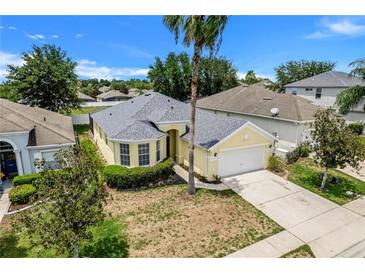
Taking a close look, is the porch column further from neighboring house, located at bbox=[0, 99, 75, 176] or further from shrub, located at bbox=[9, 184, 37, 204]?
shrub, located at bbox=[9, 184, 37, 204]

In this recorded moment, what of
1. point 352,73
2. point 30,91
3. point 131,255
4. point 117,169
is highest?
point 352,73

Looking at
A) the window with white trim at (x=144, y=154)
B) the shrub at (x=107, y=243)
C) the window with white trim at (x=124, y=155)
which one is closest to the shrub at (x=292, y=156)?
the window with white trim at (x=144, y=154)

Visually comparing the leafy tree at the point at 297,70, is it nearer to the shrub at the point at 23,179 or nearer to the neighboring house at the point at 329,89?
the neighboring house at the point at 329,89

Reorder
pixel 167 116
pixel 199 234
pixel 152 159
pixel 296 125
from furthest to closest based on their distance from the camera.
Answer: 1. pixel 296 125
2. pixel 167 116
3. pixel 152 159
4. pixel 199 234

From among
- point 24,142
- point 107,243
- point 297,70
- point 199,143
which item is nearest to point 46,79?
point 24,142

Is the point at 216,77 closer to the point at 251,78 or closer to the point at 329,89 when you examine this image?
the point at 329,89

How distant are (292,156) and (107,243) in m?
15.0

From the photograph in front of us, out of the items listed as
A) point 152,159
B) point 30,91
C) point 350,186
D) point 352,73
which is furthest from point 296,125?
point 30,91

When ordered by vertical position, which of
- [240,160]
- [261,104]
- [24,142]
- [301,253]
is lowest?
[301,253]

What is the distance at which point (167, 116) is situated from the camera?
1742cm

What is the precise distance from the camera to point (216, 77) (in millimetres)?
42438

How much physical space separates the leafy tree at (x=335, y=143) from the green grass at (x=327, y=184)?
1667mm
